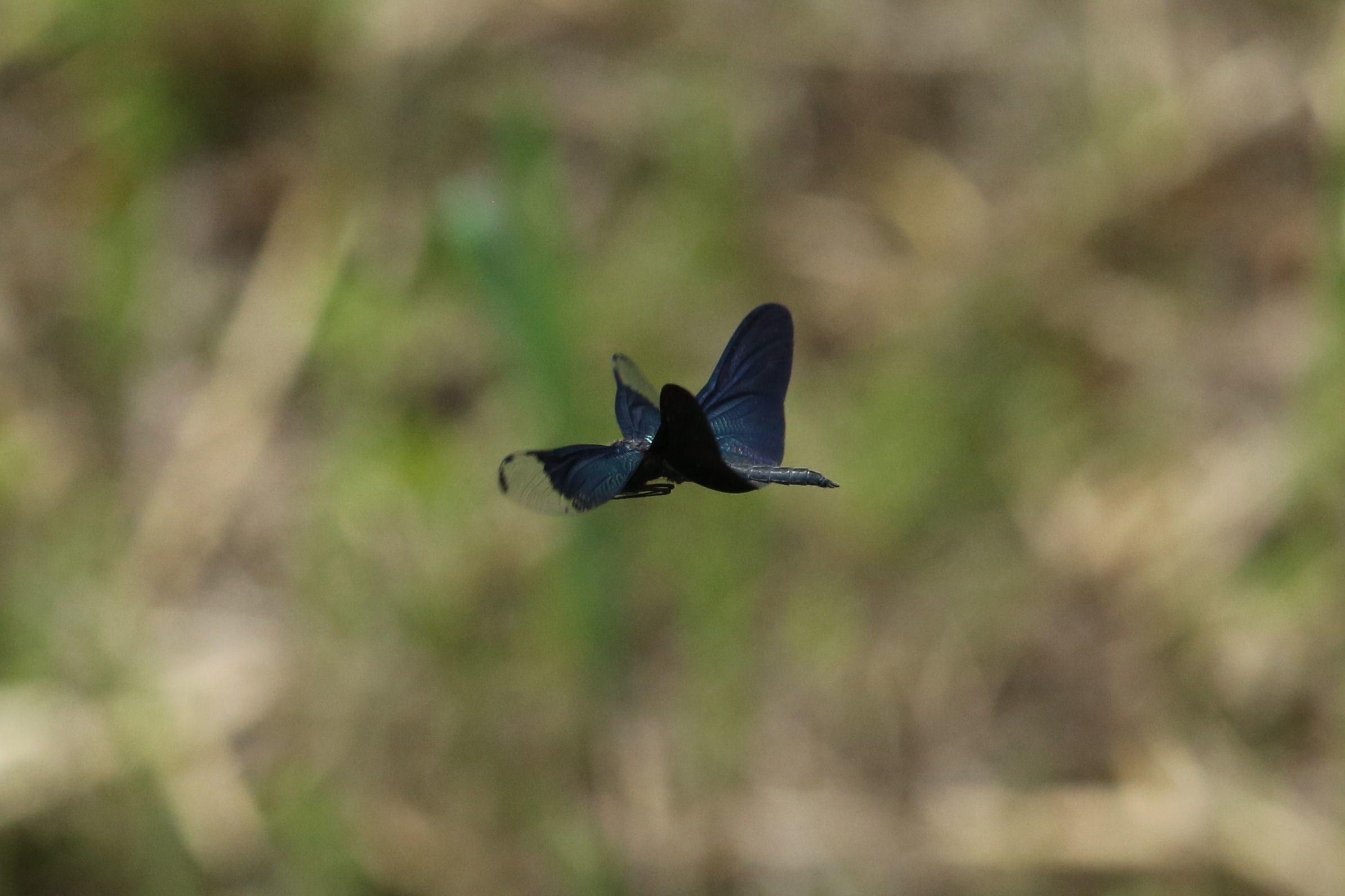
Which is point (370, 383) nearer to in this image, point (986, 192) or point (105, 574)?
point (105, 574)

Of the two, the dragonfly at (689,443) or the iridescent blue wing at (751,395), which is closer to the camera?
the dragonfly at (689,443)

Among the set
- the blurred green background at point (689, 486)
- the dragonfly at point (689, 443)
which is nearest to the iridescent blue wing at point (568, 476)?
the dragonfly at point (689, 443)

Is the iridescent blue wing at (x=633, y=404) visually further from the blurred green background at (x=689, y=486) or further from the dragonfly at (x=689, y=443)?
the blurred green background at (x=689, y=486)

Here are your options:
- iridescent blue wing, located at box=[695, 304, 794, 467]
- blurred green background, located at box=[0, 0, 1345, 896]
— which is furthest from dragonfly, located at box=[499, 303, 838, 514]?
blurred green background, located at box=[0, 0, 1345, 896]

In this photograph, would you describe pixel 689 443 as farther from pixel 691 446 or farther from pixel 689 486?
pixel 689 486

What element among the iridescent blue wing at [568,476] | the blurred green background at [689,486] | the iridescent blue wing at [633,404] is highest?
the blurred green background at [689,486]

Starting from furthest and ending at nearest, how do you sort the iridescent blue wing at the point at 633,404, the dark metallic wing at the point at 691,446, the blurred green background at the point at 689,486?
the blurred green background at the point at 689,486 → the iridescent blue wing at the point at 633,404 → the dark metallic wing at the point at 691,446
